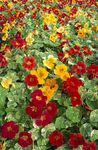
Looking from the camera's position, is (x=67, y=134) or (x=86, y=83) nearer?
(x=67, y=134)

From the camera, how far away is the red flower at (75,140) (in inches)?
115

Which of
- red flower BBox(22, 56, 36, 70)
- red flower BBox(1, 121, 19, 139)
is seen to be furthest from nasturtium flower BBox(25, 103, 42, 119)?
red flower BBox(22, 56, 36, 70)

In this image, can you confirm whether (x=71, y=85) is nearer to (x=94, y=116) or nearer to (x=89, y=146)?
(x=94, y=116)

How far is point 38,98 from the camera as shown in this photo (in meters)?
3.17

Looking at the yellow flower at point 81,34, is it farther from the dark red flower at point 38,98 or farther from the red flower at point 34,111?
the red flower at point 34,111

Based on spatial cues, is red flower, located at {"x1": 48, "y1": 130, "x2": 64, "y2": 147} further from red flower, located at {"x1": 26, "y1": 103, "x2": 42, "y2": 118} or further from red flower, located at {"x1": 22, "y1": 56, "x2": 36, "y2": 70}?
red flower, located at {"x1": 22, "y1": 56, "x2": 36, "y2": 70}

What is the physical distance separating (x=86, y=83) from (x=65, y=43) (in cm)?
146

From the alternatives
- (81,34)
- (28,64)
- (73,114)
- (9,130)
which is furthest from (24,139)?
(81,34)

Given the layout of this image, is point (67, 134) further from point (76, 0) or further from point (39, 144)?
point (76, 0)

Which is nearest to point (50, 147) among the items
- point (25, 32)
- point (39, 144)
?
point (39, 144)

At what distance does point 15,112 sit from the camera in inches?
133

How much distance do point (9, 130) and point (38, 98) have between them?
32 cm

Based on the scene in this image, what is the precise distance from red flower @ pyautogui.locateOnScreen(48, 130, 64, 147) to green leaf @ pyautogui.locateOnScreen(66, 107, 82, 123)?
17 cm

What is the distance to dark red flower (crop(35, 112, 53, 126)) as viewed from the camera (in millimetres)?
3109
